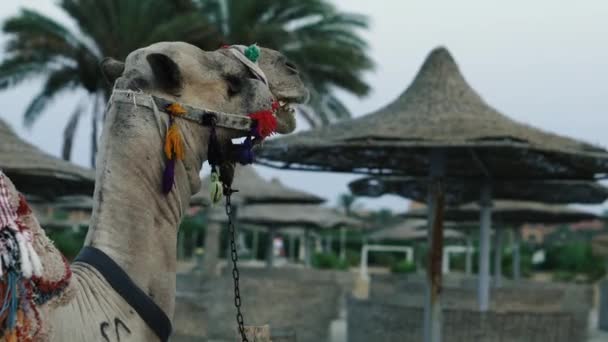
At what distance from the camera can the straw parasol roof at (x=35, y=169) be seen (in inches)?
376

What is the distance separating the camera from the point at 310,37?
2116 centimetres

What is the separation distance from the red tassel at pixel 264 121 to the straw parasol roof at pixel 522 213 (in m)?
16.6

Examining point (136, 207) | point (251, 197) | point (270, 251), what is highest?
point (251, 197)

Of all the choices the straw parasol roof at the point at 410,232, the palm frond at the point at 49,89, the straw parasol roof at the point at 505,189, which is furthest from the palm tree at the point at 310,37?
the straw parasol roof at the point at 410,232

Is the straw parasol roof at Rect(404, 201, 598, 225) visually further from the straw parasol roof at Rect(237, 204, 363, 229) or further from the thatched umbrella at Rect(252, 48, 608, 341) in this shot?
the thatched umbrella at Rect(252, 48, 608, 341)

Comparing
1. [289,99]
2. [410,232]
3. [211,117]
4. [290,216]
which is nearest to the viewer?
[211,117]

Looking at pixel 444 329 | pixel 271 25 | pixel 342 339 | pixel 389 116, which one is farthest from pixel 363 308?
pixel 271 25

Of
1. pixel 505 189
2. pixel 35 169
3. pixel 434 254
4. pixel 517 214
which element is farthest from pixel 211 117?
pixel 517 214

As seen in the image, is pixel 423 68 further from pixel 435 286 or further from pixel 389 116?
pixel 435 286

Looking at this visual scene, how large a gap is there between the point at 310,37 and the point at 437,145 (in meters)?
12.1

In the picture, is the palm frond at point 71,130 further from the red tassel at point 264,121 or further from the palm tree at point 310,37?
the red tassel at point 264,121

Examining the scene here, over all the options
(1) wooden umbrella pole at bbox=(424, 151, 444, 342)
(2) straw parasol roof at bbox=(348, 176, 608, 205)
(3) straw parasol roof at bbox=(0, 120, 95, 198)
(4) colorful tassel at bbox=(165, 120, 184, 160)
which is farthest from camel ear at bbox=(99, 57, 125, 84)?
(2) straw parasol roof at bbox=(348, 176, 608, 205)

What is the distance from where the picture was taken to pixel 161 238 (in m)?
2.63

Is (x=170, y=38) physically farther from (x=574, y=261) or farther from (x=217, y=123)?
(x=574, y=261)
